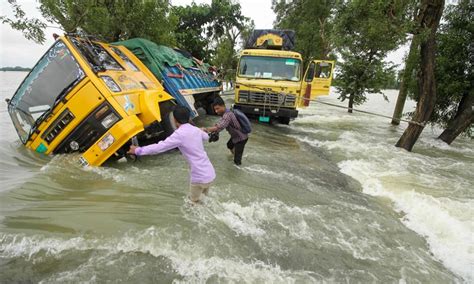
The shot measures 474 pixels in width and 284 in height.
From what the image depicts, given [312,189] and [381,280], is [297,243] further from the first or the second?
[312,189]

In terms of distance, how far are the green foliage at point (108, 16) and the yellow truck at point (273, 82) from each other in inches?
141

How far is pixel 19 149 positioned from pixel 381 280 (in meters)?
7.41

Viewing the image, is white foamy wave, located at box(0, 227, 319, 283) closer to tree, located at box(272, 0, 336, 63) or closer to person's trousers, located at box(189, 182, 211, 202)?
person's trousers, located at box(189, 182, 211, 202)

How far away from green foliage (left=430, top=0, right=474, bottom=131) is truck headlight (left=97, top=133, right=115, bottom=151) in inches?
416

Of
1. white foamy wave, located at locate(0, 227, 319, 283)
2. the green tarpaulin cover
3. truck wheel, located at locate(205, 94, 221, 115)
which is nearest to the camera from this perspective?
white foamy wave, located at locate(0, 227, 319, 283)

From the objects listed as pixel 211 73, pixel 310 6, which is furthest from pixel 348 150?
pixel 310 6

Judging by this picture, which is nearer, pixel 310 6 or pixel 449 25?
pixel 449 25

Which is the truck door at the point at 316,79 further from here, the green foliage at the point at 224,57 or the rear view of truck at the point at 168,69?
the green foliage at the point at 224,57

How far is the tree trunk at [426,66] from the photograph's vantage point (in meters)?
7.86

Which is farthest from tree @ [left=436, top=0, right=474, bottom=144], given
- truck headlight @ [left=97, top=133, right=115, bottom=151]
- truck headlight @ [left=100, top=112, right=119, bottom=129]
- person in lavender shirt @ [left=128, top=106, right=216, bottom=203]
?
truck headlight @ [left=97, top=133, right=115, bottom=151]

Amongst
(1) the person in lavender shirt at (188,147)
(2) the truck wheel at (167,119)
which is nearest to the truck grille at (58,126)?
(2) the truck wheel at (167,119)

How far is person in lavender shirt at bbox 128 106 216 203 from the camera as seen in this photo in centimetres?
338

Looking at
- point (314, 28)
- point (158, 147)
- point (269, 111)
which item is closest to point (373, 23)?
point (269, 111)

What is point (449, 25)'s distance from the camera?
1056 centimetres
